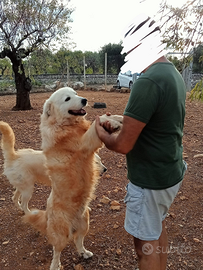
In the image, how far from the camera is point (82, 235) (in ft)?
8.71

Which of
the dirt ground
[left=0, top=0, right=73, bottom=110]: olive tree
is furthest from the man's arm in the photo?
[left=0, top=0, right=73, bottom=110]: olive tree

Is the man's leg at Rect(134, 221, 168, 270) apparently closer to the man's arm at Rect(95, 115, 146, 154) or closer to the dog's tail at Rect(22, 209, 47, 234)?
the man's arm at Rect(95, 115, 146, 154)

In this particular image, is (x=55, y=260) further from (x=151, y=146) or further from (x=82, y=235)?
(x=151, y=146)

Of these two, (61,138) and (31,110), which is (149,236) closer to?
(61,138)

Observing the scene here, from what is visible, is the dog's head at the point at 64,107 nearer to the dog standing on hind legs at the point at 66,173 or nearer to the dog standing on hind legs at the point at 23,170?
the dog standing on hind legs at the point at 66,173

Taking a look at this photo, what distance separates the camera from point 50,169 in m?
2.46

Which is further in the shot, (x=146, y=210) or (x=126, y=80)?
(x=126, y=80)

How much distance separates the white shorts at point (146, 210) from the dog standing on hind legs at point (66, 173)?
0.77m

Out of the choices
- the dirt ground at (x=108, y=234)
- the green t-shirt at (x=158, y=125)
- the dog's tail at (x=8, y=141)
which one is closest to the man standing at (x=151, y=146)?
the green t-shirt at (x=158, y=125)

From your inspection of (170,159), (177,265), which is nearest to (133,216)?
(170,159)

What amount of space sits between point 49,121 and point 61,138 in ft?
0.92

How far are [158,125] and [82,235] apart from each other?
1749 mm

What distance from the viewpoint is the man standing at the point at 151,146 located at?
149 cm

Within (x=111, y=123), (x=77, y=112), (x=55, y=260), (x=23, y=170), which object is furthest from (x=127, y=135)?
(x=23, y=170)
